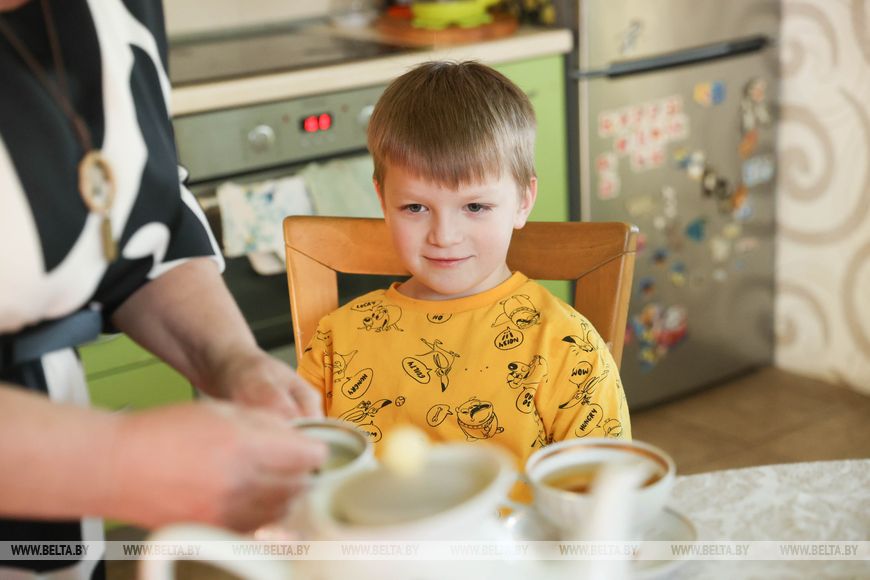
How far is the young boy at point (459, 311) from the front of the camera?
1.23 m

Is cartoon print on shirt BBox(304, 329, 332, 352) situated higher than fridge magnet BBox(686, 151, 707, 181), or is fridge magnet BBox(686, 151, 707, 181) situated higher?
cartoon print on shirt BBox(304, 329, 332, 352)

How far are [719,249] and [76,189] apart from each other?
2.34 m

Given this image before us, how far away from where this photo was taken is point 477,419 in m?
1.24

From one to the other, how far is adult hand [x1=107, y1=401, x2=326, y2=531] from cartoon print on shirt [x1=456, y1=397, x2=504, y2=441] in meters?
0.62

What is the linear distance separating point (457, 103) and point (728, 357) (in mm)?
1922

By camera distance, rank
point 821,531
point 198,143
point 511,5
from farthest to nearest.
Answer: point 511,5
point 198,143
point 821,531

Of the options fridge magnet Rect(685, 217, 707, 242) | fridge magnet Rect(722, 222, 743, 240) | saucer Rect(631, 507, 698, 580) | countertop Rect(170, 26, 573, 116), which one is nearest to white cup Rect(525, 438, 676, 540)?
saucer Rect(631, 507, 698, 580)

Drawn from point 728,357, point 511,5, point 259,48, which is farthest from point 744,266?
point 259,48

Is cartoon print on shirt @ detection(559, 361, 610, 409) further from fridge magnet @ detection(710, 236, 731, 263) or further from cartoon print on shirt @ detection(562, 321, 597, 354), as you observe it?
fridge magnet @ detection(710, 236, 731, 263)

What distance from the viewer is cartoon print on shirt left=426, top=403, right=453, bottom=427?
1253 mm

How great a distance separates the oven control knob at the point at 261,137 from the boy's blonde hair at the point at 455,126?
881mm

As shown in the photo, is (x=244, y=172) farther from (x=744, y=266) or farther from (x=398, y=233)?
(x=744, y=266)

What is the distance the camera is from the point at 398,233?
1336 mm

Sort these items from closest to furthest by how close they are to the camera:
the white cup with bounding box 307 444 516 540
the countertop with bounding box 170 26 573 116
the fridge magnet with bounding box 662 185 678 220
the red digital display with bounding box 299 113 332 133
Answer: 1. the white cup with bounding box 307 444 516 540
2. the countertop with bounding box 170 26 573 116
3. the red digital display with bounding box 299 113 332 133
4. the fridge magnet with bounding box 662 185 678 220
